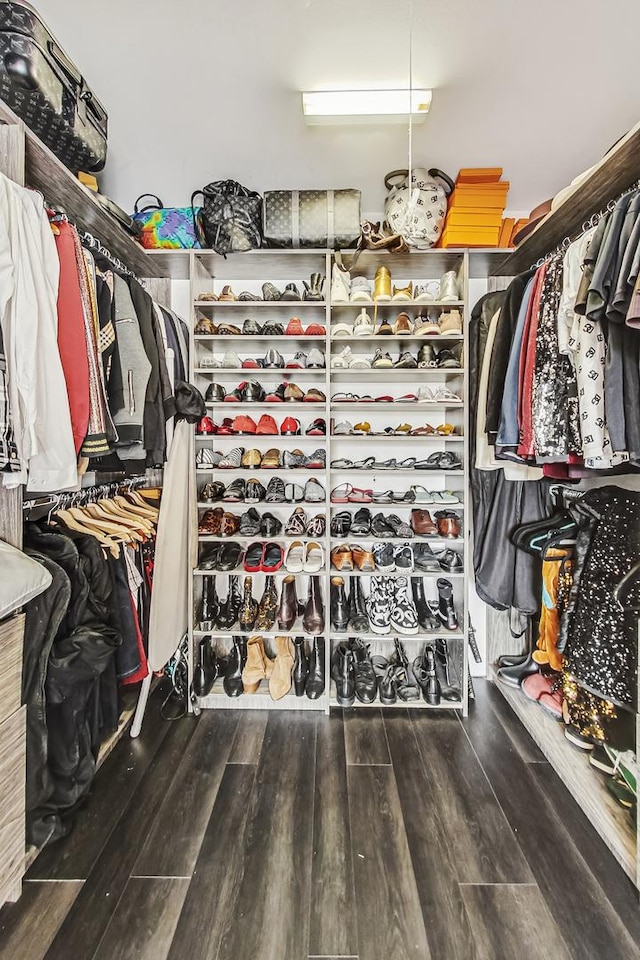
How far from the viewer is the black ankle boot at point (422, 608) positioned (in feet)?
6.56

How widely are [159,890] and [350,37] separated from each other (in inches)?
103

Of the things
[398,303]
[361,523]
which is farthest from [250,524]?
[398,303]

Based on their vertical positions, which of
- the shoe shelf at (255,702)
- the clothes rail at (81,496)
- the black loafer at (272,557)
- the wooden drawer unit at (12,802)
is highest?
the clothes rail at (81,496)

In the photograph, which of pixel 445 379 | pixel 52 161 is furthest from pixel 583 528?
pixel 52 161

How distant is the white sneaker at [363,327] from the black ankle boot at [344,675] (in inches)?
59.5

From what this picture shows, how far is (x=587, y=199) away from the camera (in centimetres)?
138

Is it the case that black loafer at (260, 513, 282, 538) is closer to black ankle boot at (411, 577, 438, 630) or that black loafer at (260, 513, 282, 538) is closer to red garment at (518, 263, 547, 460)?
black ankle boot at (411, 577, 438, 630)

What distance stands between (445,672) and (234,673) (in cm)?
102

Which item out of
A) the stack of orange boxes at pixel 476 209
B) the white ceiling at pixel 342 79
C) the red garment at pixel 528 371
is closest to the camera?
the white ceiling at pixel 342 79

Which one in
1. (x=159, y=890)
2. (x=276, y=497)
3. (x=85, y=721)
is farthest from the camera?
(x=276, y=497)

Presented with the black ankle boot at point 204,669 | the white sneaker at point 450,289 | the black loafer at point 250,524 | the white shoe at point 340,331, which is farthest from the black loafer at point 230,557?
Answer: the white sneaker at point 450,289

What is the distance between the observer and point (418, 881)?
3.81 ft

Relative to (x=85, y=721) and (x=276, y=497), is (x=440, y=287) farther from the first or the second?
(x=85, y=721)

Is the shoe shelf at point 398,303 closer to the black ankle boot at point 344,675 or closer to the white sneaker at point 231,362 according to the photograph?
the white sneaker at point 231,362
